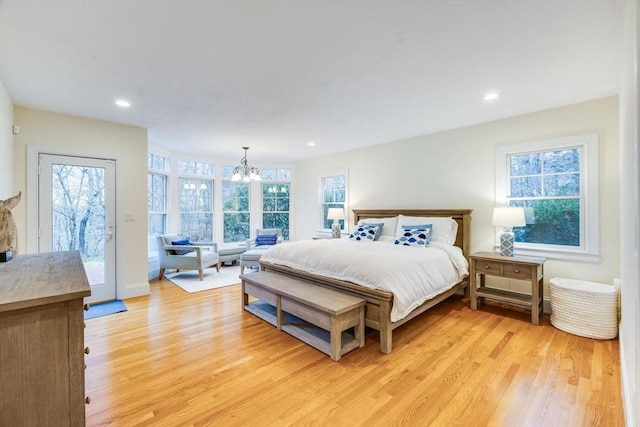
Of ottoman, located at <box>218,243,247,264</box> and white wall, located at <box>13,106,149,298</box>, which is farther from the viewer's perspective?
ottoman, located at <box>218,243,247,264</box>

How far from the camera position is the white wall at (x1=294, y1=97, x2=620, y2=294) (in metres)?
3.09

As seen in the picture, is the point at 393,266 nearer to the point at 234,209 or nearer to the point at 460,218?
the point at 460,218

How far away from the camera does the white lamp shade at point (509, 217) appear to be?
11.1ft

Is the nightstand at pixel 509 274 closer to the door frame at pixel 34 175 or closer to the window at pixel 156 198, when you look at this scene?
the door frame at pixel 34 175

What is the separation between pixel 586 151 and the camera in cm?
320

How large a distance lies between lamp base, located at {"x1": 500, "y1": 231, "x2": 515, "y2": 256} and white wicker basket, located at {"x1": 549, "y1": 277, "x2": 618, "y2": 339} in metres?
0.54

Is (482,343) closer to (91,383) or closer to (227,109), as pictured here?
(91,383)

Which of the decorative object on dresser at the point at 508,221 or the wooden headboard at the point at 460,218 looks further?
the wooden headboard at the point at 460,218

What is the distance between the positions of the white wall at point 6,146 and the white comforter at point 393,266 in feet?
9.15

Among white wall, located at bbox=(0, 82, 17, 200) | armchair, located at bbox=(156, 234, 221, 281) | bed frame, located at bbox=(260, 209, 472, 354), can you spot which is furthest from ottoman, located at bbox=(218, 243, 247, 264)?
white wall, located at bbox=(0, 82, 17, 200)

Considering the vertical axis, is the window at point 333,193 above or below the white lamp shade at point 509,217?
above

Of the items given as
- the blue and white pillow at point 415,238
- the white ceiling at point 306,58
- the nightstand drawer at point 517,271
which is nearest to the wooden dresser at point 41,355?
the white ceiling at point 306,58

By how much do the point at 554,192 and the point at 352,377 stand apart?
327cm

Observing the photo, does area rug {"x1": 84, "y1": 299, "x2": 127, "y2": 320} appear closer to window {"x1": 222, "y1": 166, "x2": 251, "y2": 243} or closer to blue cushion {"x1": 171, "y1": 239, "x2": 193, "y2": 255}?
blue cushion {"x1": 171, "y1": 239, "x2": 193, "y2": 255}
